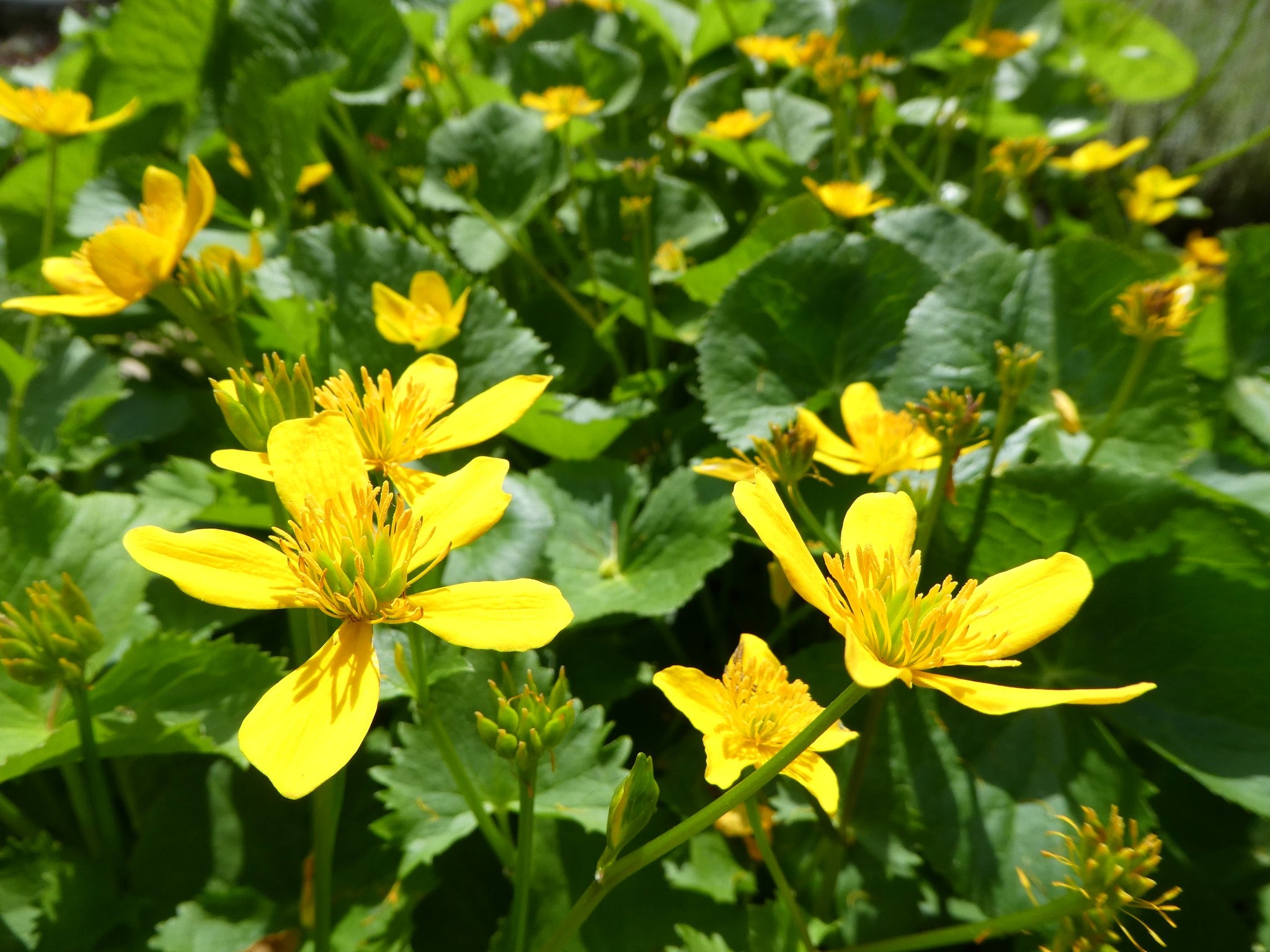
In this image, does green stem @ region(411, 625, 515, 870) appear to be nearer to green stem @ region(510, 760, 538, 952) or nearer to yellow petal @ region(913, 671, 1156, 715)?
green stem @ region(510, 760, 538, 952)

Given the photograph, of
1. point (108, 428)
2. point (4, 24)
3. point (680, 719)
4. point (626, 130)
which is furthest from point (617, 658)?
point (4, 24)

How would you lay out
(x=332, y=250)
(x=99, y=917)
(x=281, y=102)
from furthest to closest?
(x=281, y=102) < (x=332, y=250) < (x=99, y=917)

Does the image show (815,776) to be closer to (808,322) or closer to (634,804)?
(634,804)

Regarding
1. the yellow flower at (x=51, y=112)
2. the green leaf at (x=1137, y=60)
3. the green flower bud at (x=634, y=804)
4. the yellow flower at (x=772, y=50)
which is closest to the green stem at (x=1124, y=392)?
the green flower bud at (x=634, y=804)

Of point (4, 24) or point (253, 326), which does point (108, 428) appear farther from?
point (4, 24)

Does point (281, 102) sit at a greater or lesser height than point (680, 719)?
greater

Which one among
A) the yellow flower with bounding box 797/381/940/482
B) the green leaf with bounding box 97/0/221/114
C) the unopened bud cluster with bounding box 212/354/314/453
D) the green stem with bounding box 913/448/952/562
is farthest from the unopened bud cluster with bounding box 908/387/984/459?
the green leaf with bounding box 97/0/221/114

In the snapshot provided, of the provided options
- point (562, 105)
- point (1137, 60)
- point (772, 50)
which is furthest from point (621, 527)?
point (1137, 60)
